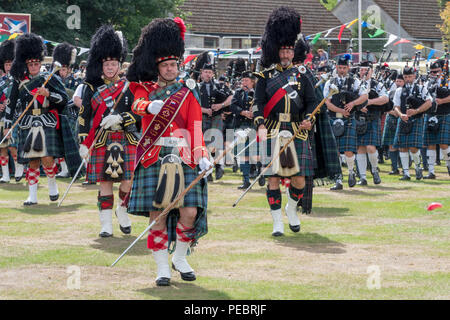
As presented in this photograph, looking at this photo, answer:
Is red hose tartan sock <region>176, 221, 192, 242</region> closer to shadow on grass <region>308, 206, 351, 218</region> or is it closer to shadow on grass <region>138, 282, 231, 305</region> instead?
Result: shadow on grass <region>138, 282, 231, 305</region>

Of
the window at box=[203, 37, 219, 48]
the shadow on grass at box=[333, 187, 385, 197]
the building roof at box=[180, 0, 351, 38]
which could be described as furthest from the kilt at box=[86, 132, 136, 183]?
the window at box=[203, 37, 219, 48]

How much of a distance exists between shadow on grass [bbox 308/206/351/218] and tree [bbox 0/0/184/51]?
61.7ft

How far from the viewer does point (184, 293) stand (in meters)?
6.22

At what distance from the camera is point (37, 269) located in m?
7.11

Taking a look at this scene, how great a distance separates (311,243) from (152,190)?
2557mm

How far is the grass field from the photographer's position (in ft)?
20.6

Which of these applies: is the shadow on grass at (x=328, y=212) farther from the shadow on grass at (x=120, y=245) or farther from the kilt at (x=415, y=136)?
the kilt at (x=415, y=136)

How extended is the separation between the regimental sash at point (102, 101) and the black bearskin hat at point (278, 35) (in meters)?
1.58

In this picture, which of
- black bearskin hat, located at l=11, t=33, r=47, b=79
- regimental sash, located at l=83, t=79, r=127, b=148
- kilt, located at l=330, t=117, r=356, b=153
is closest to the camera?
regimental sash, located at l=83, t=79, r=127, b=148
